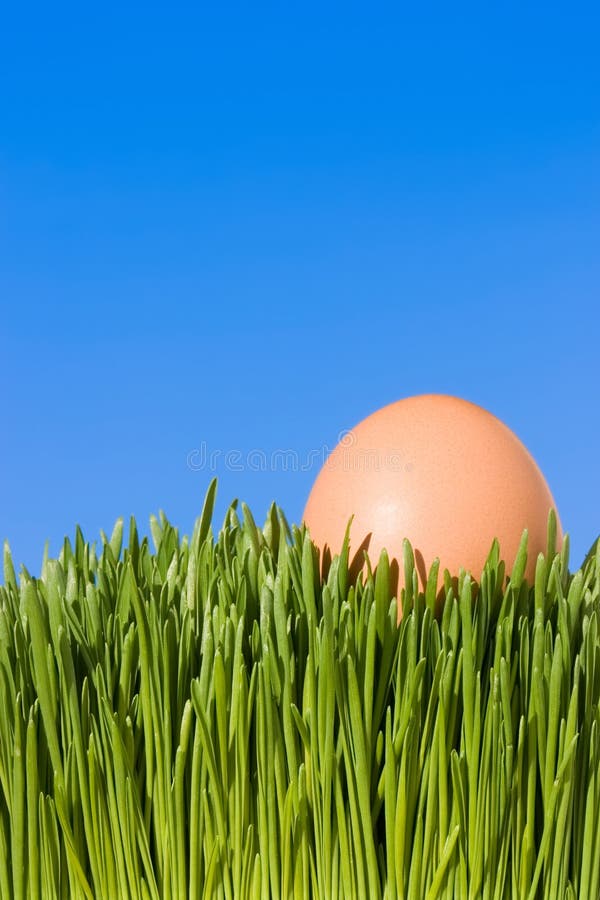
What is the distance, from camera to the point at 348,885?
1.71 m

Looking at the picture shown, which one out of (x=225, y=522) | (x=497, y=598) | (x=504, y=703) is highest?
(x=225, y=522)

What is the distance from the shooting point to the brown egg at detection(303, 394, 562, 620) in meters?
1.91

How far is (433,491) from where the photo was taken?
6.34 ft

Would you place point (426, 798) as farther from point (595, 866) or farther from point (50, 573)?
point (50, 573)

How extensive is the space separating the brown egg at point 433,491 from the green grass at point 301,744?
0.41 feet

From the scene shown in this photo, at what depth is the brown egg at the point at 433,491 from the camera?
1.91 meters

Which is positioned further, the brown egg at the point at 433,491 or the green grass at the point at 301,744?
the brown egg at the point at 433,491

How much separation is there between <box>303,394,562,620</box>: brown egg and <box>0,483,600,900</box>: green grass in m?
0.13

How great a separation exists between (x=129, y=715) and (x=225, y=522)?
1.81 feet

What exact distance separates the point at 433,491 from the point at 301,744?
569 millimetres

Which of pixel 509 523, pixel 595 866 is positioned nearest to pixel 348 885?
pixel 595 866

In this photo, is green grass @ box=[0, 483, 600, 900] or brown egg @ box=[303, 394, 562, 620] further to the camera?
brown egg @ box=[303, 394, 562, 620]

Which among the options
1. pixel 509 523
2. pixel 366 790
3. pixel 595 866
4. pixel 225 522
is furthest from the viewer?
pixel 225 522

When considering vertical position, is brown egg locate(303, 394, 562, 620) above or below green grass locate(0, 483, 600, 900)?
above
